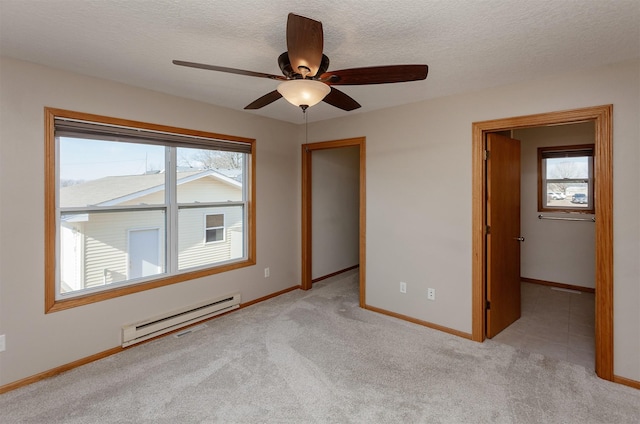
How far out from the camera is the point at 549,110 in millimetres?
2590

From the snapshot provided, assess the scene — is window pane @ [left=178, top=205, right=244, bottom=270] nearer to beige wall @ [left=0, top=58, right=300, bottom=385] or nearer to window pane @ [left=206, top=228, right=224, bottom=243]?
window pane @ [left=206, top=228, right=224, bottom=243]

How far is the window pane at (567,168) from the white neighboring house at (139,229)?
4.58m

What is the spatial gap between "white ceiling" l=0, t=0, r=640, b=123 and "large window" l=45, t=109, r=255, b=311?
2.09ft

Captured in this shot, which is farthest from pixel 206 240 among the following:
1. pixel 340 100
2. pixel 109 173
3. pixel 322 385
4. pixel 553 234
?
pixel 553 234

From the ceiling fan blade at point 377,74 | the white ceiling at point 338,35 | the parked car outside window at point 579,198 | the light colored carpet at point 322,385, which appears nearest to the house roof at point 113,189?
the white ceiling at point 338,35

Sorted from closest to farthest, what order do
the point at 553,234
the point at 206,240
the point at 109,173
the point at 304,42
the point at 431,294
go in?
the point at 304,42, the point at 109,173, the point at 431,294, the point at 206,240, the point at 553,234

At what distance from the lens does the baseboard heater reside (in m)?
2.86

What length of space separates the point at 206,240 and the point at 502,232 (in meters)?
3.21

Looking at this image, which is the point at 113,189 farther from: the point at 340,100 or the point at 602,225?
the point at 602,225

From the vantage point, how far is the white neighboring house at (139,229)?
105 inches

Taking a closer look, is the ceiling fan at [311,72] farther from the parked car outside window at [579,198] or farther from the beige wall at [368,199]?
the parked car outside window at [579,198]

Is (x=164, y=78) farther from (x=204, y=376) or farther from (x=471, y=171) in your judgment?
(x=471, y=171)

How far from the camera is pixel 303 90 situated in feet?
5.65

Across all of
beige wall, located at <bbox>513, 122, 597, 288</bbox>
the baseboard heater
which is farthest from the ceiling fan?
beige wall, located at <bbox>513, 122, 597, 288</bbox>
